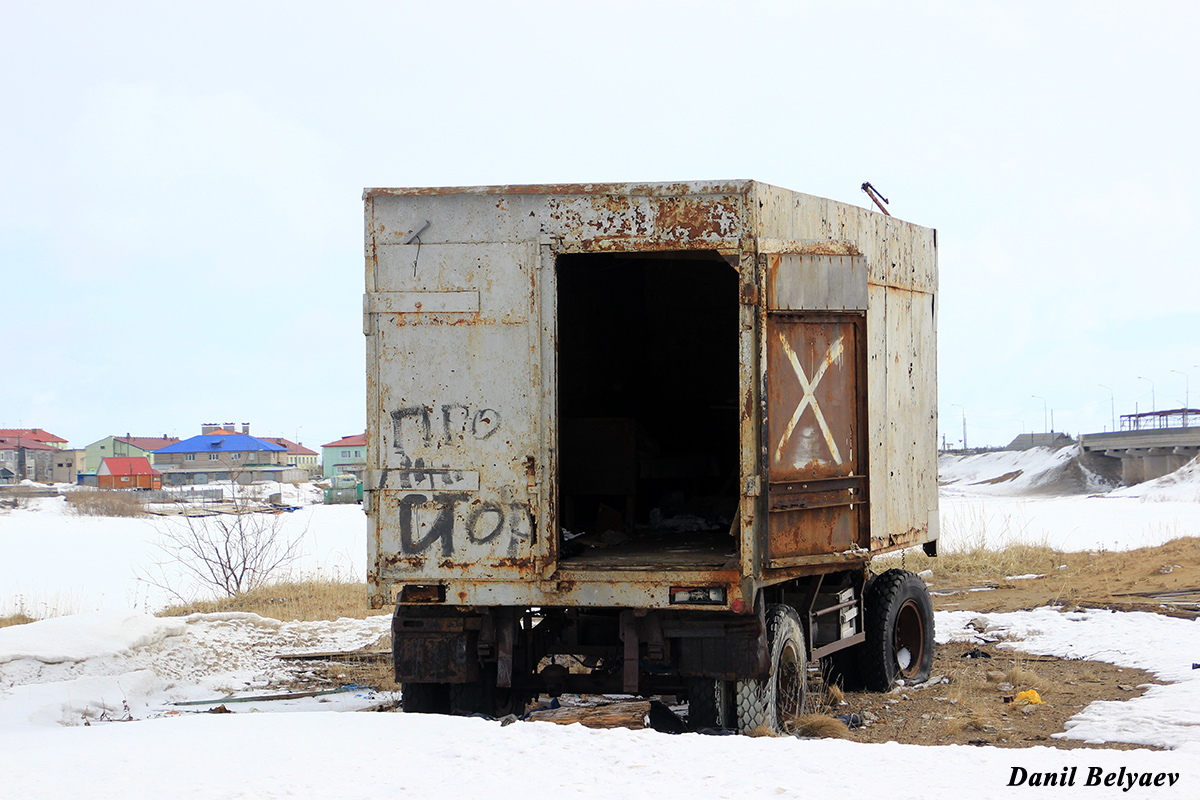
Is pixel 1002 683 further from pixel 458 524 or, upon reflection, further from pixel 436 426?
pixel 436 426

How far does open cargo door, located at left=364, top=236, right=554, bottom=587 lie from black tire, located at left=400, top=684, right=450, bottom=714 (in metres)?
0.95

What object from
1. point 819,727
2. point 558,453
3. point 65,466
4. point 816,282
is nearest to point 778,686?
point 819,727

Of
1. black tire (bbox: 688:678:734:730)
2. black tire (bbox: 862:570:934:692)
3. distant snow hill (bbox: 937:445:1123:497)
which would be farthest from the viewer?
distant snow hill (bbox: 937:445:1123:497)

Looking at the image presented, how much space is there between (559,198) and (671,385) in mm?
4704

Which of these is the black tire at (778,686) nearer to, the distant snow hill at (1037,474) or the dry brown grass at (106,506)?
the dry brown grass at (106,506)

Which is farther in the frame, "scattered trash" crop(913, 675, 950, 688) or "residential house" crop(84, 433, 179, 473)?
"residential house" crop(84, 433, 179, 473)

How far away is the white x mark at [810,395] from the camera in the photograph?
664cm

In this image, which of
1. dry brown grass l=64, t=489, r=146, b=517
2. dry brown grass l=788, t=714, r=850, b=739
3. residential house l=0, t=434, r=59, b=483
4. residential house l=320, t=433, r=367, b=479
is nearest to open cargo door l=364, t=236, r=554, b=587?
dry brown grass l=788, t=714, r=850, b=739

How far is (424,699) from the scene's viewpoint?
716cm

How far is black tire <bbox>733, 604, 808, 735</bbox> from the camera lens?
655cm

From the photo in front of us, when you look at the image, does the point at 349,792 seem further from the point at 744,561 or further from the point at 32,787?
the point at 744,561

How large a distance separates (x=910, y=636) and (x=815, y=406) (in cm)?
330

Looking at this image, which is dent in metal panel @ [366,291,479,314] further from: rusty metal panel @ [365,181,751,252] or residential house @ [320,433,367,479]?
residential house @ [320,433,367,479]

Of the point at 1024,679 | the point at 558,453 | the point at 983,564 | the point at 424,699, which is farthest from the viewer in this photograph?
the point at 983,564
